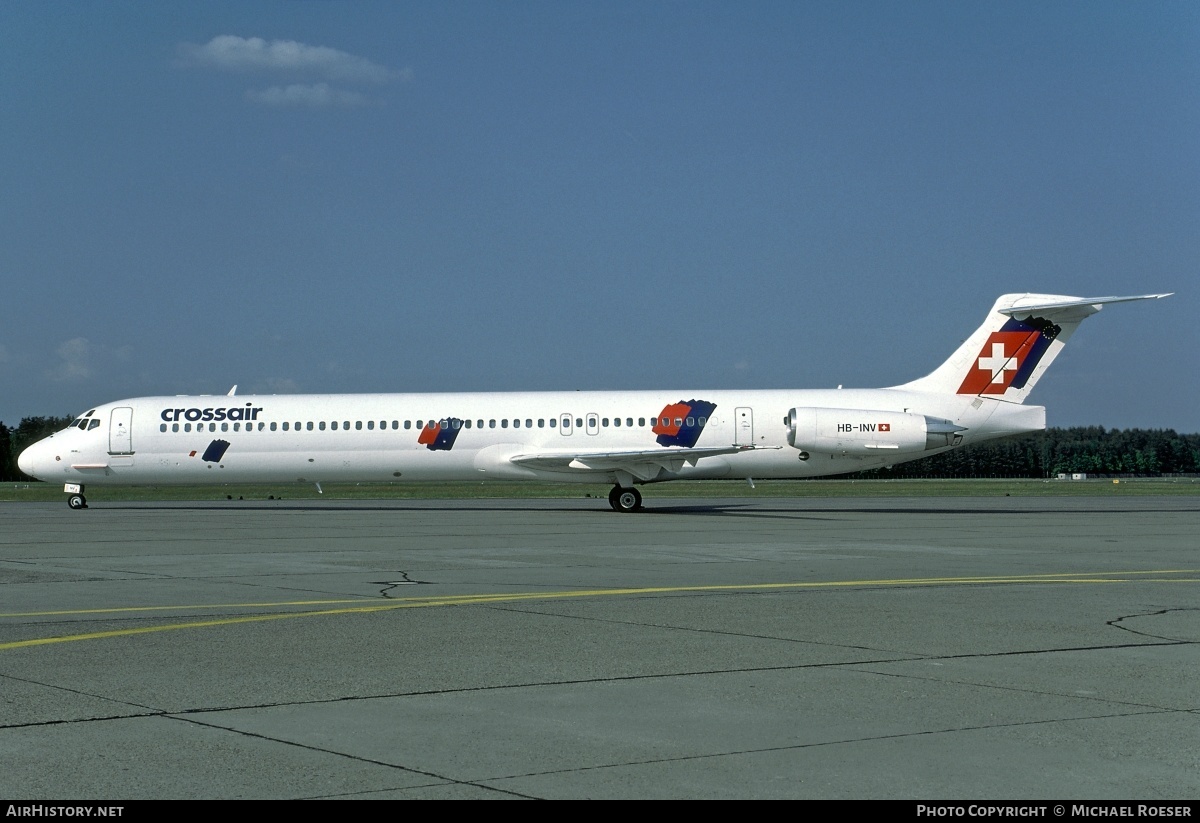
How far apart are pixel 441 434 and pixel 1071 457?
335 ft

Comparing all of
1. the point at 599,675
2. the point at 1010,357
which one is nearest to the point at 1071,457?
the point at 1010,357

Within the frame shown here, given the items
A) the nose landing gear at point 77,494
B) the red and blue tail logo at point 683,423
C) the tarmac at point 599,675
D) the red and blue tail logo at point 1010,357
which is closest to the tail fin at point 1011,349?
the red and blue tail logo at point 1010,357

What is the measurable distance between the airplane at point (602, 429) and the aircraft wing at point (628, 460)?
0.04 metres

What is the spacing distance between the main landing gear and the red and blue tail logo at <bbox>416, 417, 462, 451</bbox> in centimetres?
476

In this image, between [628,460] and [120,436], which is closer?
[628,460]

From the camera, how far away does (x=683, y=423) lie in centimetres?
3525

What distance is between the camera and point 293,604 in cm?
1263

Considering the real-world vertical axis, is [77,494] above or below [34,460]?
below

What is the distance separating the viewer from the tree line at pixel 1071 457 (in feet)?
393

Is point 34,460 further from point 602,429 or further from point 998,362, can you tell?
point 998,362

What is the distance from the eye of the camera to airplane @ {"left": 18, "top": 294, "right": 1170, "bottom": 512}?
34.2 meters

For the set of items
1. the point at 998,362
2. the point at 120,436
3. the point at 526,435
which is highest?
the point at 998,362
